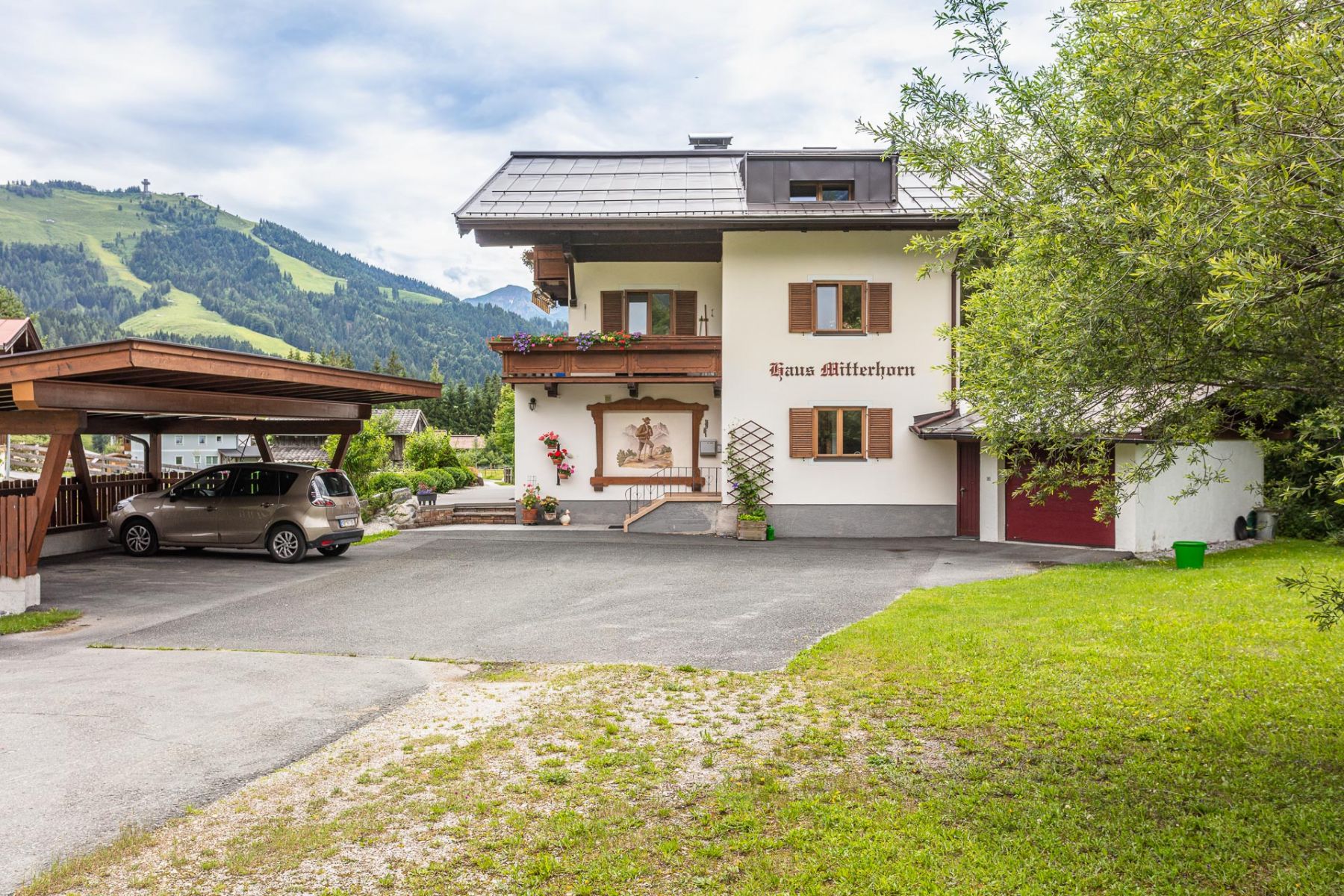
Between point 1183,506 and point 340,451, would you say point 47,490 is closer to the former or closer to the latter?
point 340,451

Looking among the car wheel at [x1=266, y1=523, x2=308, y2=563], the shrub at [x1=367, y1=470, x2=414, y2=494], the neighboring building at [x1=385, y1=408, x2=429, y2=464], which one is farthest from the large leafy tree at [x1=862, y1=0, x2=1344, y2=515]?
the neighboring building at [x1=385, y1=408, x2=429, y2=464]

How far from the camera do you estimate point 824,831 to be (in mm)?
4344

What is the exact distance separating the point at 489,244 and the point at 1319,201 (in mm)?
19712

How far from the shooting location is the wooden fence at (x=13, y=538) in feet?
34.8

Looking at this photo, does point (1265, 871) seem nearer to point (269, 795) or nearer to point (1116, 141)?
point (1116, 141)

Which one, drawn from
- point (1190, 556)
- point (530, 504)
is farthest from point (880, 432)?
point (530, 504)

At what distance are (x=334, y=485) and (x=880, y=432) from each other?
1210 centimetres

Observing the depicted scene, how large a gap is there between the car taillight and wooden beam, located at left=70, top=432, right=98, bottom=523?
455 centimetres

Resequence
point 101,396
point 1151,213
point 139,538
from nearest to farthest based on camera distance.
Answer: point 1151,213 → point 101,396 → point 139,538

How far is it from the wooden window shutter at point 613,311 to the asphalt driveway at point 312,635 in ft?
21.1

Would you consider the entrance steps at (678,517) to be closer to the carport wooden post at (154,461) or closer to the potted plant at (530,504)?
the potted plant at (530,504)

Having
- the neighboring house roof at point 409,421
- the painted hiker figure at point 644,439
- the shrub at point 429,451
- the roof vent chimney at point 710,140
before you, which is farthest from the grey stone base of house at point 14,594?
the neighboring house roof at point 409,421

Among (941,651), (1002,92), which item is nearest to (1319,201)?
(1002,92)

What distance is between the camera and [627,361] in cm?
2070
